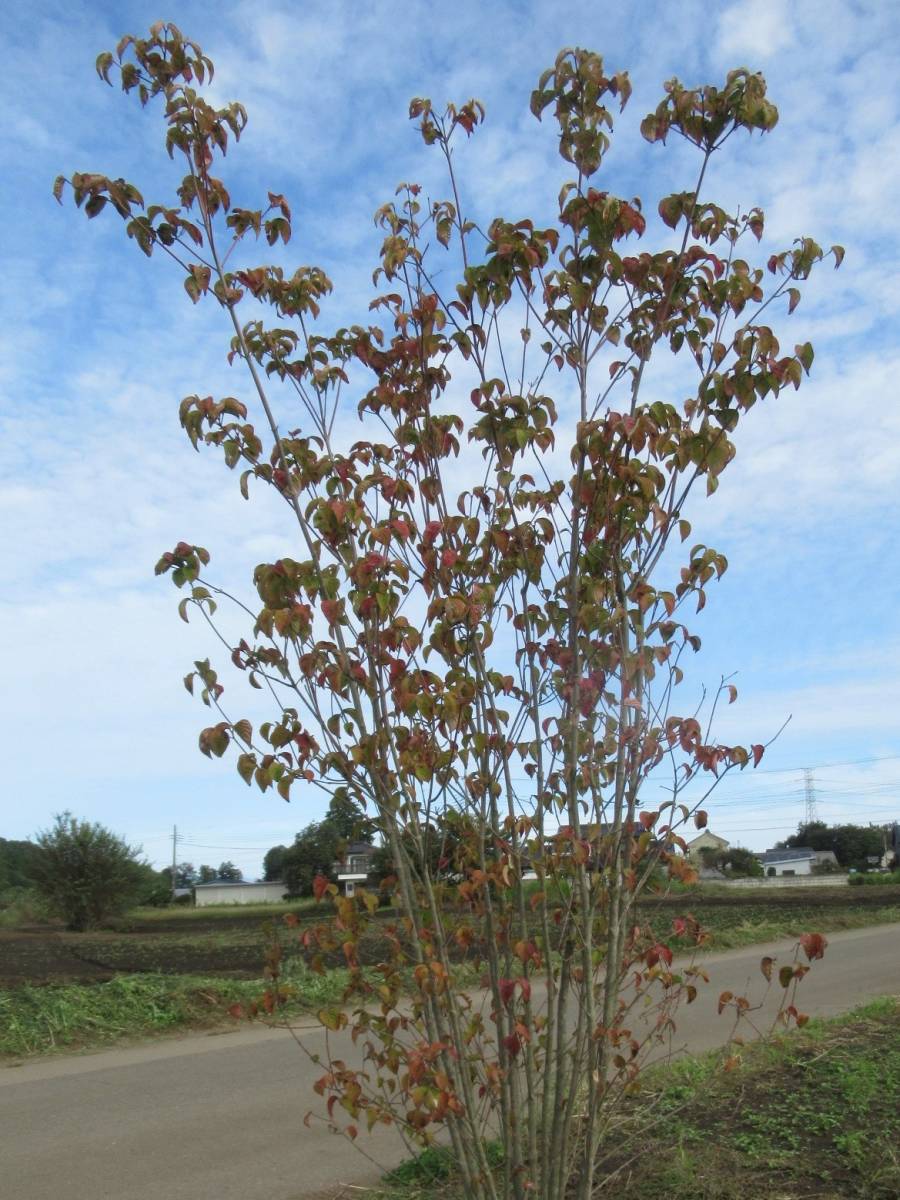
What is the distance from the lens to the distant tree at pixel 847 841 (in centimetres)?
8906

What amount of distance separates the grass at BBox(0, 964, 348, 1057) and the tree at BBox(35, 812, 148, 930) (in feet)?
52.3

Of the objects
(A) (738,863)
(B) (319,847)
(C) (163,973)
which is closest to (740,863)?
(A) (738,863)

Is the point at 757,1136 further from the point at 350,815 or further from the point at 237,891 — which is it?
the point at 237,891

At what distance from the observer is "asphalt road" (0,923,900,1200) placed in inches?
223

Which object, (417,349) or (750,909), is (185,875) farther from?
(417,349)

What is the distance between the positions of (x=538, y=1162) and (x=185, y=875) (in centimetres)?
9640

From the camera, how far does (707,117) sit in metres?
3.71

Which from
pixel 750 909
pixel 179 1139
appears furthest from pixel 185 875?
pixel 179 1139

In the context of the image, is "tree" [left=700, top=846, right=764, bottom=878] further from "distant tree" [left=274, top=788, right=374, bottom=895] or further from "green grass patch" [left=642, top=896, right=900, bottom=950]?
"green grass patch" [left=642, top=896, right=900, bottom=950]

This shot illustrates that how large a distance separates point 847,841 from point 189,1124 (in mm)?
91781

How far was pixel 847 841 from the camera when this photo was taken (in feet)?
299

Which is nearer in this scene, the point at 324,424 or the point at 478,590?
Answer: the point at 478,590

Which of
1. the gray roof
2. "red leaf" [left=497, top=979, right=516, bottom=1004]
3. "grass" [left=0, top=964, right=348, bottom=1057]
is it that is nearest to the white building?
the gray roof

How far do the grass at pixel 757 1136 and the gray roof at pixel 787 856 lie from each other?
81.2 m
